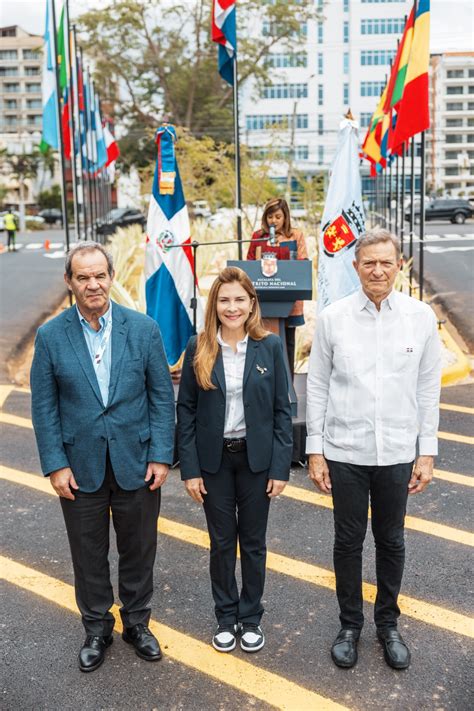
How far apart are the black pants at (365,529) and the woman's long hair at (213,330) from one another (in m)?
0.69

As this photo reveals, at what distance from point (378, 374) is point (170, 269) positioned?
4096mm

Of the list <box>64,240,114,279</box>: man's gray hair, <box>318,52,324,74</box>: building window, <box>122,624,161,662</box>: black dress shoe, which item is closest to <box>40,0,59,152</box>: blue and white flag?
<box>64,240,114,279</box>: man's gray hair

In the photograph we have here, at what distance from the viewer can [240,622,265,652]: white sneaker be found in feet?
11.5

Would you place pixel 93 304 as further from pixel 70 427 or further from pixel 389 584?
pixel 389 584

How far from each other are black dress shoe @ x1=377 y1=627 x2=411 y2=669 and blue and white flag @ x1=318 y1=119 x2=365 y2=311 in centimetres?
411

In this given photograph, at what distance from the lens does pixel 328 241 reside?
737 cm

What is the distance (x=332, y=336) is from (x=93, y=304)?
1.05 meters

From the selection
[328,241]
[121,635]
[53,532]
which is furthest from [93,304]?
[328,241]

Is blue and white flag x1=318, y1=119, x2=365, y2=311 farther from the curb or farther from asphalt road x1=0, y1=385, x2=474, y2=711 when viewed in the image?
asphalt road x1=0, y1=385, x2=474, y2=711

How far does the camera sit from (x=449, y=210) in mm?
40438

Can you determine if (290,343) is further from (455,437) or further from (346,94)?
(346,94)

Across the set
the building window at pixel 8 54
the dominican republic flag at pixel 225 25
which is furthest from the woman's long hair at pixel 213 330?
the building window at pixel 8 54

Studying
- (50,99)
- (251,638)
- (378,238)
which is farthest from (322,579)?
(50,99)

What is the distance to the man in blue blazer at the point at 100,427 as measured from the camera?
10.6ft
